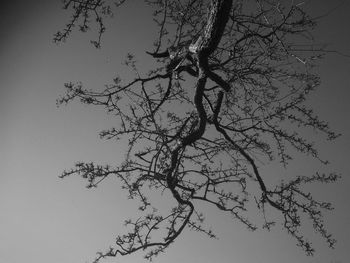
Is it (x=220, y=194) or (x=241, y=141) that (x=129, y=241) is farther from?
(x=241, y=141)

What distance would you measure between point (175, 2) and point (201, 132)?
1.80 meters

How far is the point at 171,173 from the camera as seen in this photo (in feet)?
11.5

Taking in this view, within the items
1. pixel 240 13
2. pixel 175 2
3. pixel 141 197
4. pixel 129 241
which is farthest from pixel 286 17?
pixel 129 241

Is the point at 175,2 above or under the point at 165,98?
above

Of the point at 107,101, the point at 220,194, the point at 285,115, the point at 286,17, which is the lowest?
the point at 220,194

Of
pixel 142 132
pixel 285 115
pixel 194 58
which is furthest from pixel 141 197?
pixel 285 115

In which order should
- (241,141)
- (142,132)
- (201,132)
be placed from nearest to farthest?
(201,132)
(142,132)
(241,141)

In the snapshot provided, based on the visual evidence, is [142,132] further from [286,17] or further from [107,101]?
[286,17]

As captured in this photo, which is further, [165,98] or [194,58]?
[165,98]

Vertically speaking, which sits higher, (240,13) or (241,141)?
(240,13)

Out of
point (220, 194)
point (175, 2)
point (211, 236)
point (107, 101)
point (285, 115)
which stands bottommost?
point (211, 236)

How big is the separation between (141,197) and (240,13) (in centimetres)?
256

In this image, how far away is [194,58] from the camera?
11.2ft

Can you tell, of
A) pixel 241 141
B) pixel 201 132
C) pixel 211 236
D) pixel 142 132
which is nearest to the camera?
pixel 201 132
